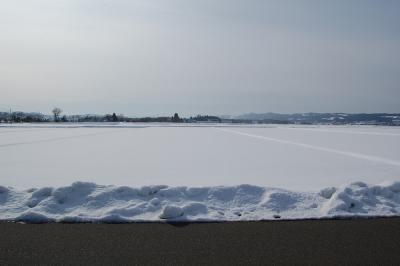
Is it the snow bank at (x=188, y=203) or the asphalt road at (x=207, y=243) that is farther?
the snow bank at (x=188, y=203)

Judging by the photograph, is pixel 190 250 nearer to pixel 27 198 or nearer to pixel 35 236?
pixel 35 236

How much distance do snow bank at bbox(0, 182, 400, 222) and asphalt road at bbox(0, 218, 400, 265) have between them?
319 mm

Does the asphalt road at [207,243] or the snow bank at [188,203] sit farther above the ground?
the snow bank at [188,203]

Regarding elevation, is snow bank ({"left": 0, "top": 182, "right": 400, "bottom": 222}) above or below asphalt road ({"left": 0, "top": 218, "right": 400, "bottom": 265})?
above

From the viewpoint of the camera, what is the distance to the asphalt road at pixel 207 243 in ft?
12.3

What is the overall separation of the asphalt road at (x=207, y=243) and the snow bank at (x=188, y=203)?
319 mm

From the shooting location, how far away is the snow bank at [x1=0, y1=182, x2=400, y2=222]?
209 inches

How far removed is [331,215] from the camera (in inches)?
210

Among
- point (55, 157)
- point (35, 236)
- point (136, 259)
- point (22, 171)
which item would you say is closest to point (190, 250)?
point (136, 259)

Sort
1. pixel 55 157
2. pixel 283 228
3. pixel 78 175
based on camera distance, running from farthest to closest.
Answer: pixel 55 157 → pixel 78 175 → pixel 283 228

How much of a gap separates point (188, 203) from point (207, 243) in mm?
1584

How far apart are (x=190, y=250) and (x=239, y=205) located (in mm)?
2056

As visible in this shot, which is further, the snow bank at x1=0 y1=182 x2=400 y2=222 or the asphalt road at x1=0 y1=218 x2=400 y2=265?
the snow bank at x1=0 y1=182 x2=400 y2=222

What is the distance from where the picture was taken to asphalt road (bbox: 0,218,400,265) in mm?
3734
